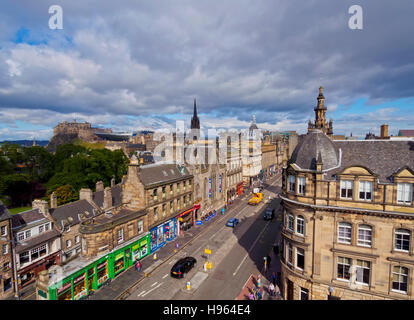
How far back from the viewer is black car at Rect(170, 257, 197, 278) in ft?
90.8

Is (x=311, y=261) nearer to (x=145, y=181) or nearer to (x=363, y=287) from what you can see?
(x=363, y=287)

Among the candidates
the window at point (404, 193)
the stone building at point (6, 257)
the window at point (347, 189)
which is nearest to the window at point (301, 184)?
the window at point (347, 189)

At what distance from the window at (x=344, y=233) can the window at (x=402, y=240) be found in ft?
11.2

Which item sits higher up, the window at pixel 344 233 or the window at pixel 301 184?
the window at pixel 301 184

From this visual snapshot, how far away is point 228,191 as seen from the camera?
61406mm

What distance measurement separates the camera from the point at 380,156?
70.7 feet

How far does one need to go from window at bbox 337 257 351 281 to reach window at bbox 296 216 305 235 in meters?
3.92

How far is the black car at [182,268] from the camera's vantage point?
90.8ft

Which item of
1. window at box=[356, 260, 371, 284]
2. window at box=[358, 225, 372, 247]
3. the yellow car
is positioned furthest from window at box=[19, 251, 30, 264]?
the yellow car

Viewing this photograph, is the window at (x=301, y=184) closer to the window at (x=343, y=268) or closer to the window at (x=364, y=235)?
the window at (x=364, y=235)

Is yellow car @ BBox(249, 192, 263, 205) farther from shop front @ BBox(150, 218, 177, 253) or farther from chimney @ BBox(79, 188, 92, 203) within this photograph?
chimney @ BBox(79, 188, 92, 203)
